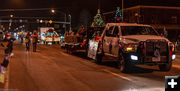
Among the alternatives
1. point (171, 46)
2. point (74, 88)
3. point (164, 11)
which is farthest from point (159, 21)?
point (74, 88)

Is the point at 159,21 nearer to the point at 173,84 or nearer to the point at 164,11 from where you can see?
the point at 164,11

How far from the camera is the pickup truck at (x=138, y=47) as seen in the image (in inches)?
471

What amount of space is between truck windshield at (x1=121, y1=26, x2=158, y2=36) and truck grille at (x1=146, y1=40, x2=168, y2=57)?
5.50 ft

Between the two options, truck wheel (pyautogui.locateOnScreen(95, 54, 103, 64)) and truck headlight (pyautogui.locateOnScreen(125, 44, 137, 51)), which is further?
truck wheel (pyautogui.locateOnScreen(95, 54, 103, 64))

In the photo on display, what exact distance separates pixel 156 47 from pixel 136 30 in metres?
2.09

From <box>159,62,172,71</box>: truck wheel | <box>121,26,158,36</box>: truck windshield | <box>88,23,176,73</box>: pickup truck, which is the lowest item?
<box>159,62,172,71</box>: truck wheel

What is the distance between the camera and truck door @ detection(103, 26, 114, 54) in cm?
A: 1421

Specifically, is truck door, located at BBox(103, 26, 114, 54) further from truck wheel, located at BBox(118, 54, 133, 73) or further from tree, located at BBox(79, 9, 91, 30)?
tree, located at BBox(79, 9, 91, 30)

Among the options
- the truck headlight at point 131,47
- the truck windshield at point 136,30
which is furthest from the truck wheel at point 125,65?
the truck windshield at point 136,30

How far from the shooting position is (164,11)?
58969 millimetres

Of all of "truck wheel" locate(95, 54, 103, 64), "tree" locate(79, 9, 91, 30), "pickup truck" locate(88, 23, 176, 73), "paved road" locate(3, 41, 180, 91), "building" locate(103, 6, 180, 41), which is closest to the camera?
"paved road" locate(3, 41, 180, 91)

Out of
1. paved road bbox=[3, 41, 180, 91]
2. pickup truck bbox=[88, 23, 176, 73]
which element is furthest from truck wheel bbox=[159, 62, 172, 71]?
paved road bbox=[3, 41, 180, 91]

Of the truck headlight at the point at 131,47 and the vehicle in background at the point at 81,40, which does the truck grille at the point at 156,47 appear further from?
the vehicle in background at the point at 81,40

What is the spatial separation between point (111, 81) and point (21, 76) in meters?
3.40
